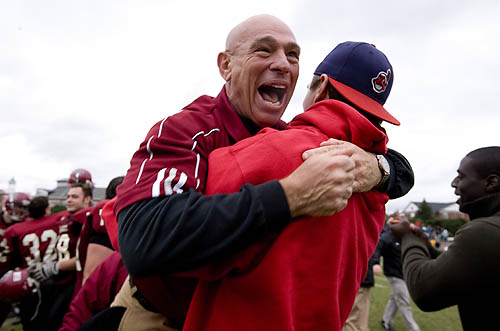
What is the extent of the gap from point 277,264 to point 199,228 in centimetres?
32

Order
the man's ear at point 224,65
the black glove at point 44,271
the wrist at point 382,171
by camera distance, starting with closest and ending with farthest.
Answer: the wrist at point 382,171, the man's ear at point 224,65, the black glove at point 44,271

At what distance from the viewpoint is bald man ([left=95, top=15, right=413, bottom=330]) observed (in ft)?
3.55

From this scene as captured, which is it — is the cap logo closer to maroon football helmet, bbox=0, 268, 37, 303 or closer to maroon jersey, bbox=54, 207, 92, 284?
maroon jersey, bbox=54, 207, 92, 284

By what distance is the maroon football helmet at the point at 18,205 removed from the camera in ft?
23.9

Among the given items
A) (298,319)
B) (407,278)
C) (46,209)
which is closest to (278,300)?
(298,319)

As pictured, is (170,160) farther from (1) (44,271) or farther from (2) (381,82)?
(1) (44,271)

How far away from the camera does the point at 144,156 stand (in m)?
1.32

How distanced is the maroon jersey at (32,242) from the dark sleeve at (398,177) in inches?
212

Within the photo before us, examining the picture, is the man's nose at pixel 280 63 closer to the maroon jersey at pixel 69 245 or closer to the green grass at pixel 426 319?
the maroon jersey at pixel 69 245

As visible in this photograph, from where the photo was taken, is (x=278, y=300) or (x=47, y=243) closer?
(x=278, y=300)

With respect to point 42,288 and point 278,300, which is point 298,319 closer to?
point 278,300

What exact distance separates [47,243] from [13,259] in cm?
81

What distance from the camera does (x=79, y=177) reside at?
6703mm

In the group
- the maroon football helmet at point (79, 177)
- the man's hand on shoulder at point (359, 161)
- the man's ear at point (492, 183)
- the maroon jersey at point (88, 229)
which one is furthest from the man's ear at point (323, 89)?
the maroon football helmet at point (79, 177)
